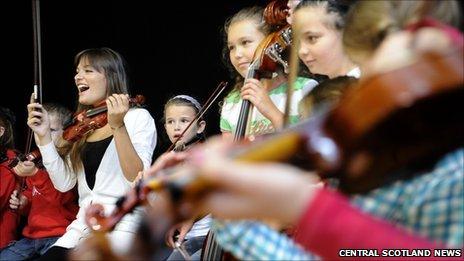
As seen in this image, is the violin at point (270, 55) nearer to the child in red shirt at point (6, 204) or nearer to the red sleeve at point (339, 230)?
the red sleeve at point (339, 230)

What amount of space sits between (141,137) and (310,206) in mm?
1290

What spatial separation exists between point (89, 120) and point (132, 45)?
62cm

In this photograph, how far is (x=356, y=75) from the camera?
1.22m

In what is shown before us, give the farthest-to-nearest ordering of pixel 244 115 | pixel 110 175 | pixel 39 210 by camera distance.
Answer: pixel 39 210 → pixel 110 175 → pixel 244 115

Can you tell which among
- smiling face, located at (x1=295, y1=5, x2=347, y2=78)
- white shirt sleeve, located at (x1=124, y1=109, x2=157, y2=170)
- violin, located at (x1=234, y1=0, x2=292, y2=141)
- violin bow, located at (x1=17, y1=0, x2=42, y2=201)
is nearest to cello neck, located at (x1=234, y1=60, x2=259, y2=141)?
violin, located at (x1=234, y1=0, x2=292, y2=141)

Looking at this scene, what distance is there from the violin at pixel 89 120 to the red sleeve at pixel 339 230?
1.34m

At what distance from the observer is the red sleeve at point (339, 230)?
516mm

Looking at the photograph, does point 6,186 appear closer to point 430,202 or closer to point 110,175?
point 110,175

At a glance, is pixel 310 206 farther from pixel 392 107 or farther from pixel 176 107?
pixel 176 107

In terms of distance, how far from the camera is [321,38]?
1.27 meters

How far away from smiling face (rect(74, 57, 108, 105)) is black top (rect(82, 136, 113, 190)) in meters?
0.16

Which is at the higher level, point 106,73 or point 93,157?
point 106,73

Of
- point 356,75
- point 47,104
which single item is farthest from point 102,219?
point 47,104

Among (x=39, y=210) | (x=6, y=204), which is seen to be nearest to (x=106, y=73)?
(x=39, y=210)
